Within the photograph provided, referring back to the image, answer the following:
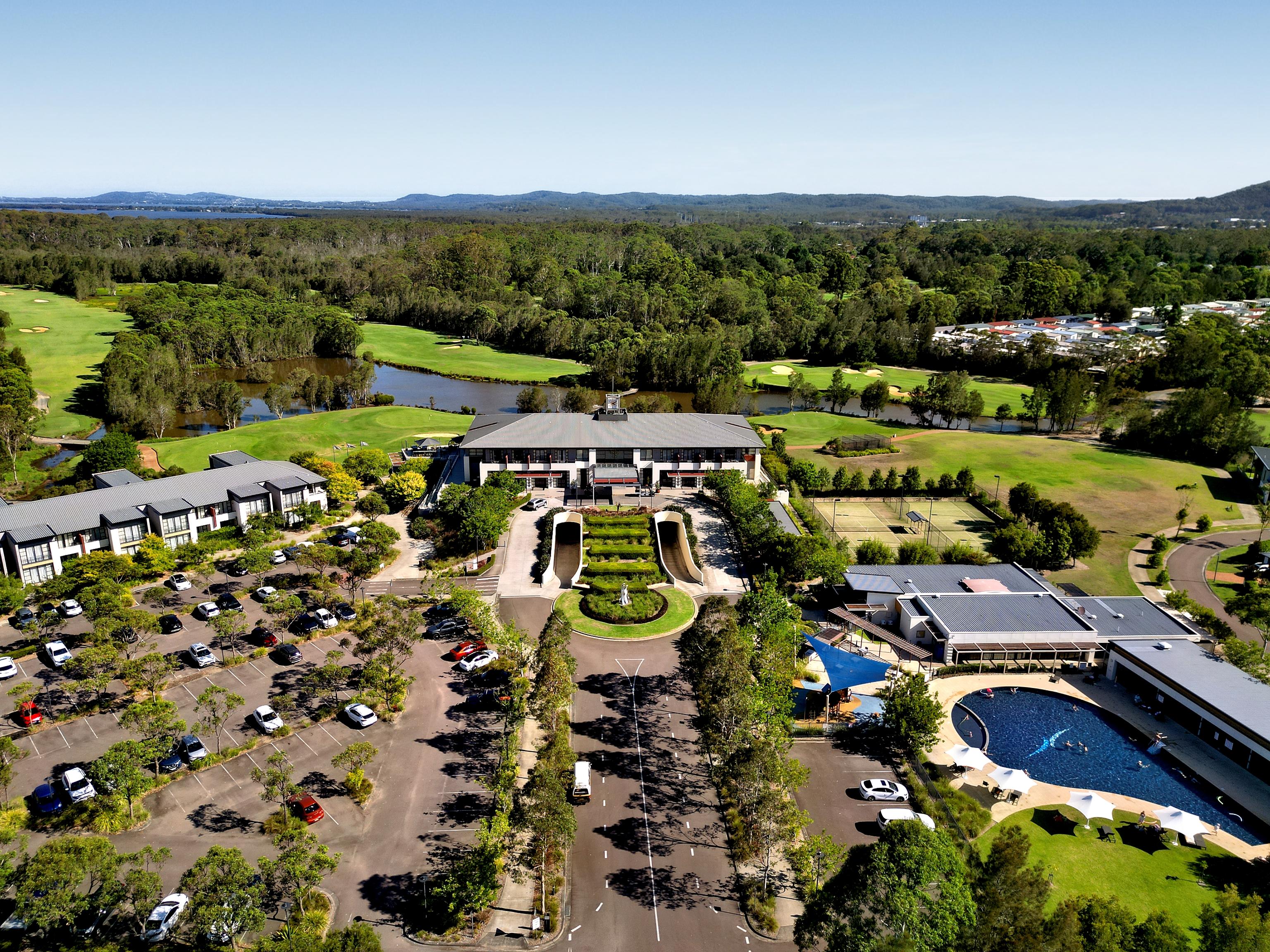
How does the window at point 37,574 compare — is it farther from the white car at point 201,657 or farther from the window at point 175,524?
the white car at point 201,657

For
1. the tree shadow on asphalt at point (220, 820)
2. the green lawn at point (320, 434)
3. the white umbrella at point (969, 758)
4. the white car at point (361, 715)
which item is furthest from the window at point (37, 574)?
the white umbrella at point (969, 758)

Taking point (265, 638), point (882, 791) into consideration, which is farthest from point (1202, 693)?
point (265, 638)

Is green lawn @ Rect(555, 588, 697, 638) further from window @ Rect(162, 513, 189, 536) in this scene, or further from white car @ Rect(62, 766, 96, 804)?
window @ Rect(162, 513, 189, 536)

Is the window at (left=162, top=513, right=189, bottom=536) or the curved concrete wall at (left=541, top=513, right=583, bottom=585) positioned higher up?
the window at (left=162, top=513, right=189, bottom=536)

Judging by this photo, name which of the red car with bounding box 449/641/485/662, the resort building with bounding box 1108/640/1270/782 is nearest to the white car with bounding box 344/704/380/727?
the red car with bounding box 449/641/485/662

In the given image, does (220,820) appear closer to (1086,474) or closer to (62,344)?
(1086,474)
